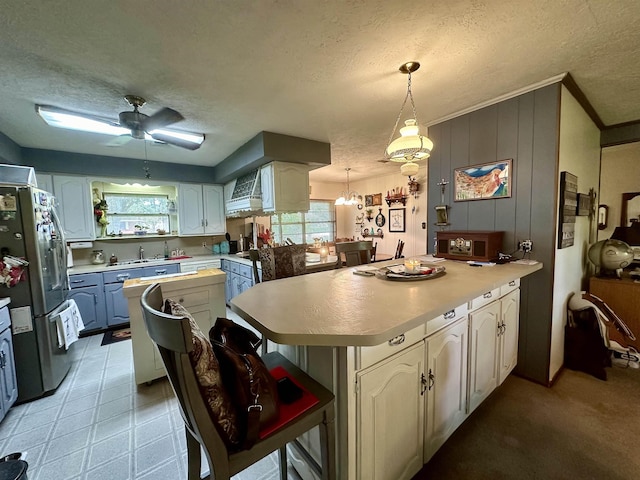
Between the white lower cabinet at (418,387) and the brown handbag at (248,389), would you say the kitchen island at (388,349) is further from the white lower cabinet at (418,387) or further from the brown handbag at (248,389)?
the brown handbag at (248,389)

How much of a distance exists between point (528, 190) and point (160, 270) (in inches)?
176

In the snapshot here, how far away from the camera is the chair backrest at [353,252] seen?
2.51 metres

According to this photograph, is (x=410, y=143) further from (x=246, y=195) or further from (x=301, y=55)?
(x=246, y=195)

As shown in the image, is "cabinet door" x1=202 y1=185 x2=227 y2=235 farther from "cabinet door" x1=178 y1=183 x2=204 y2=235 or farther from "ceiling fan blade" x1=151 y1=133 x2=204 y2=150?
"ceiling fan blade" x1=151 y1=133 x2=204 y2=150

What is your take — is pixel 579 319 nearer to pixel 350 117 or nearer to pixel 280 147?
pixel 350 117

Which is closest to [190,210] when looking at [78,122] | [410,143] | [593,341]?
[78,122]

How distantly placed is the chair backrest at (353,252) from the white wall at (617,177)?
386cm

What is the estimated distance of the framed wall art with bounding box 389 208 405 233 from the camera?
17.9 ft

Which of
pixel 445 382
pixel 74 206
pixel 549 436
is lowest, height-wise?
pixel 549 436

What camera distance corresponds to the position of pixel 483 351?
1669 mm

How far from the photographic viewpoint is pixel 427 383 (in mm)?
1243

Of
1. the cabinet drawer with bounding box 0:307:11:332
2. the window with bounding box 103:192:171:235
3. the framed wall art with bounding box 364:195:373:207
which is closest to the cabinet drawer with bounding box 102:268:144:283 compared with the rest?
the window with bounding box 103:192:171:235

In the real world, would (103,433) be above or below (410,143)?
below

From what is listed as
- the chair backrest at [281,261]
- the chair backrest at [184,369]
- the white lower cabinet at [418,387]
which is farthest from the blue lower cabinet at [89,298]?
the white lower cabinet at [418,387]
